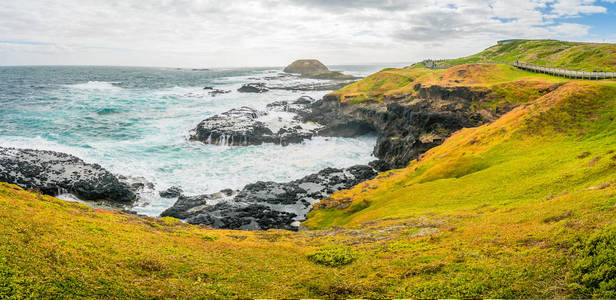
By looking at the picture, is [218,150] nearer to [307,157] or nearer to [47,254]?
[307,157]

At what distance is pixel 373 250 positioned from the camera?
1531cm

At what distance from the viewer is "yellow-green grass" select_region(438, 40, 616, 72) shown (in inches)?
2389

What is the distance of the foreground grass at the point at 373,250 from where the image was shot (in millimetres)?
9422

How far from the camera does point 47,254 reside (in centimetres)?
997

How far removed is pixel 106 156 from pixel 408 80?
72.3m

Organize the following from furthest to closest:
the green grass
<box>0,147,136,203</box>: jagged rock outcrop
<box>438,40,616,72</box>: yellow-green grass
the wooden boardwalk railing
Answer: <box>438,40,616,72</box>: yellow-green grass → the wooden boardwalk railing → <box>0,147,136,203</box>: jagged rock outcrop → the green grass

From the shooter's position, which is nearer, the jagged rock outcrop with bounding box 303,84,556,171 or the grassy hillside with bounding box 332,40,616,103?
the jagged rock outcrop with bounding box 303,84,556,171

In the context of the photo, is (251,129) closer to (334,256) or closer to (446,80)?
(446,80)

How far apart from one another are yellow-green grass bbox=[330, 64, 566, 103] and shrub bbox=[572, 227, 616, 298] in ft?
145

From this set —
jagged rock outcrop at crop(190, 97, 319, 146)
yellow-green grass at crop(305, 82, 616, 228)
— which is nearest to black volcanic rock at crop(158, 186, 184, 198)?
yellow-green grass at crop(305, 82, 616, 228)

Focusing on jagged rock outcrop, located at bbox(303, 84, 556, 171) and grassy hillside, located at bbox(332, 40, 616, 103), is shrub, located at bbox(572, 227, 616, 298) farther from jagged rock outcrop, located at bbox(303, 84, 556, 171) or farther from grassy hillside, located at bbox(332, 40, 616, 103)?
grassy hillside, located at bbox(332, 40, 616, 103)

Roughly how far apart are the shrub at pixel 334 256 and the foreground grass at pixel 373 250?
88 millimetres

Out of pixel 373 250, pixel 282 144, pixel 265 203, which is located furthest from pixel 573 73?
pixel 373 250

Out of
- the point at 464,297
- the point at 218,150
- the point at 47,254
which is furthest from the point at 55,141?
the point at 464,297
